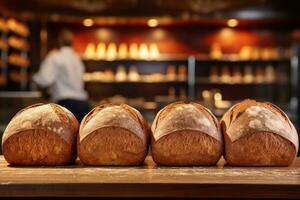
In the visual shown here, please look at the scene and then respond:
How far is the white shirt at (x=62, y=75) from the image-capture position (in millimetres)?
4293

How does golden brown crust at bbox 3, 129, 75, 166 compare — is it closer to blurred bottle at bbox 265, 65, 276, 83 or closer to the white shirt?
the white shirt

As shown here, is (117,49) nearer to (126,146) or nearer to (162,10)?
(162,10)

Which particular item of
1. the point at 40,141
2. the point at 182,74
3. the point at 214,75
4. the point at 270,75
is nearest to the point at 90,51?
the point at 182,74

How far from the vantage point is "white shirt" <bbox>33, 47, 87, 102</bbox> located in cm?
429

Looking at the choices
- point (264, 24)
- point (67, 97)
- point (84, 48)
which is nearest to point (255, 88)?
point (264, 24)

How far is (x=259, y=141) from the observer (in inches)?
45.1

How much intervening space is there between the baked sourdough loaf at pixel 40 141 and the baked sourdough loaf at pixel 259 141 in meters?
0.39

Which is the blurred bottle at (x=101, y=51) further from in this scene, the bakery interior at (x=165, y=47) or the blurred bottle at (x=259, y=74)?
the blurred bottle at (x=259, y=74)

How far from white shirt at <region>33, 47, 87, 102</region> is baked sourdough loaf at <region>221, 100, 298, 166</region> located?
3.29 m

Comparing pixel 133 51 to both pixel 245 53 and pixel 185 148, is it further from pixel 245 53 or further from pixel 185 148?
pixel 185 148

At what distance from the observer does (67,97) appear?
433 centimetres

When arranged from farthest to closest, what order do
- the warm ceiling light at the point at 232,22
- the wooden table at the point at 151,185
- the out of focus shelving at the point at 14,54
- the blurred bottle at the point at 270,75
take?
the blurred bottle at the point at 270,75 → the warm ceiling light at the point at 232,22 → the out of focus shelving at the point at 14,54 → the wooden table at the point at 151,185

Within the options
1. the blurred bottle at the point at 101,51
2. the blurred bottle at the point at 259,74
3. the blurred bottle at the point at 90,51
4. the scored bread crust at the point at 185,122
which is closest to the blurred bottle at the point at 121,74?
the blurred bottle at the point at 101,51

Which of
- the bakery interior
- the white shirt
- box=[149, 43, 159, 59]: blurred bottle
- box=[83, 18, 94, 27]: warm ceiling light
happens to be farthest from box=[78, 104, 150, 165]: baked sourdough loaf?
box=[149, 43, 159, 59]: blurred bottle
